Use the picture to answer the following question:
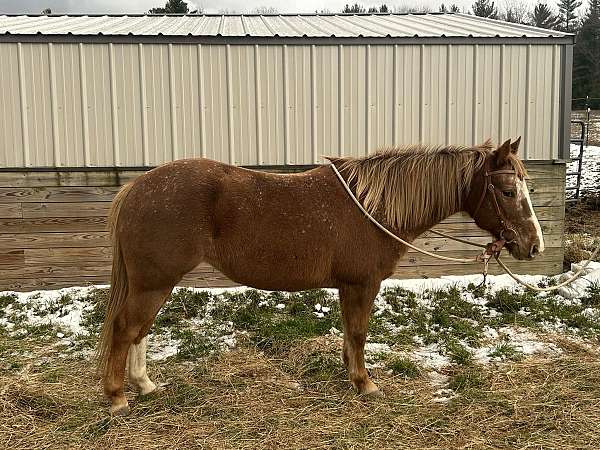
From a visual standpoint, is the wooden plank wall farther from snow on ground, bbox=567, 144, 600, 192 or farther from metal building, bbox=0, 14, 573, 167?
snow on ground, bbox=567, 144, 600, 192

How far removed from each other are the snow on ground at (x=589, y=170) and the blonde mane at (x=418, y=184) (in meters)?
9.22

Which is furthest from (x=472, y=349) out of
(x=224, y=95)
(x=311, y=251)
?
(x=224, y=95)

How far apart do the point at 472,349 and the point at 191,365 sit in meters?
2.33

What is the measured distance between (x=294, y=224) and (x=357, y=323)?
81cm

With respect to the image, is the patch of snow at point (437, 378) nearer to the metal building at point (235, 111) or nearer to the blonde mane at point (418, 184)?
the blonde mane at point (418, 184)

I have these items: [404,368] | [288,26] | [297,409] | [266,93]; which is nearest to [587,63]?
[288,26]

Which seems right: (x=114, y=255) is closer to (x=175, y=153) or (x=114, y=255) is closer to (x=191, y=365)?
(x=191, y=365)

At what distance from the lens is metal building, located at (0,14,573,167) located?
543 cm

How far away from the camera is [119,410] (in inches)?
125

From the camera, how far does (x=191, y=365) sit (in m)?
3.98

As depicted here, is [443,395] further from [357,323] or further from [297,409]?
[297,409]

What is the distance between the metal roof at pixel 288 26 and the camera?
18.6 ft

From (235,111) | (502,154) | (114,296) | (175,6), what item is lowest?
(114,296)

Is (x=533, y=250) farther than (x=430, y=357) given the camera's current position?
No
